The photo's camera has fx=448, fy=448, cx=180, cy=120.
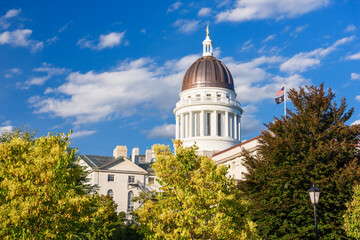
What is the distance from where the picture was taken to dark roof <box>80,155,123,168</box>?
67.9 meters

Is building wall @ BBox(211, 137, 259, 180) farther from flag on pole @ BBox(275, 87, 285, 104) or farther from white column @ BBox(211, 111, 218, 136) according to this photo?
white column @ BBox(211, 111, 218, 136)

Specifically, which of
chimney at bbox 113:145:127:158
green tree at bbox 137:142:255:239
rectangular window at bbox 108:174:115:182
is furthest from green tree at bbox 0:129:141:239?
chimney at bbox 113:145:127:158

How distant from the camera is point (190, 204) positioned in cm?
2094

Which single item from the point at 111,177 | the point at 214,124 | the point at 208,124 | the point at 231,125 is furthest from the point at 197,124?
the point at 111,177

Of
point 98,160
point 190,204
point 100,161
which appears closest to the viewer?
point 190,204

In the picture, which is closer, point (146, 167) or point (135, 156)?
point (146, 167)

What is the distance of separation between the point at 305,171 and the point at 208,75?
57.2 metres

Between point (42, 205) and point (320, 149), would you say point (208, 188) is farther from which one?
point (320, 149)

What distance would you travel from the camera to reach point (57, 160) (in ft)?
59.7

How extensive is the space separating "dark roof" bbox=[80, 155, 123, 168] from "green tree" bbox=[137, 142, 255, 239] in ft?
149

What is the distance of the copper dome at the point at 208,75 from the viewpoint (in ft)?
279

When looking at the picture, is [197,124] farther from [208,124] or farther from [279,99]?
[279,99]

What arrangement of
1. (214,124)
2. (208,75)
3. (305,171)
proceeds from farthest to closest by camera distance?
(208,75), (214,124), (305,171)

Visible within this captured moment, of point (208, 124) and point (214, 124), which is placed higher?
point (208, 124)
